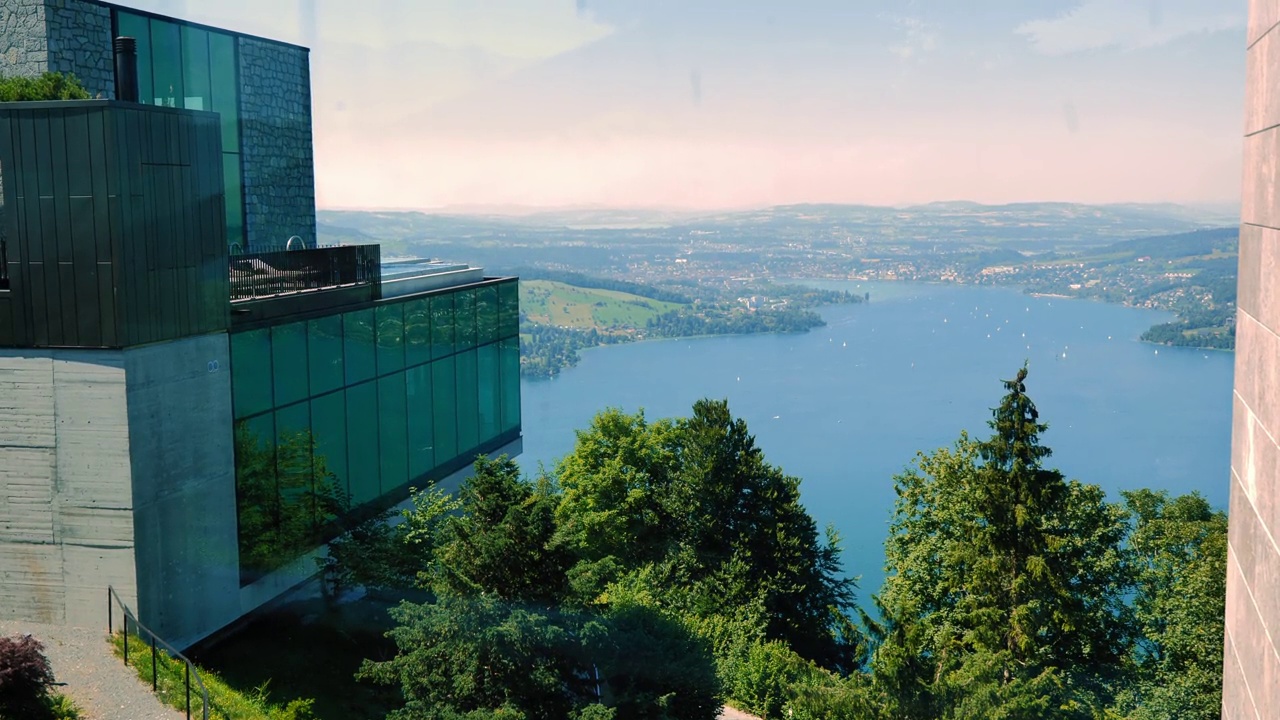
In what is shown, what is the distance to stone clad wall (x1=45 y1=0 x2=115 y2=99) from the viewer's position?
64.6 feet

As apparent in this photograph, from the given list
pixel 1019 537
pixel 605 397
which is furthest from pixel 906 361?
pixel 1019 537

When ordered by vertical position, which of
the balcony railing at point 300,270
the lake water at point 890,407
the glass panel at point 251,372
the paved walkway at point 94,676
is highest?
the balcony railing at point 300,270

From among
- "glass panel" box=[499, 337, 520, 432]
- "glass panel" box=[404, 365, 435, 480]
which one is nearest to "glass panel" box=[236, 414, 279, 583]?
"glass panel" box=[404, 365, 435, 480]

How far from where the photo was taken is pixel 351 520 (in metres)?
20.3

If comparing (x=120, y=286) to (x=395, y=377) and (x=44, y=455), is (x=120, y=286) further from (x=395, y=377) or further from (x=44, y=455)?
(x=395, y=377)

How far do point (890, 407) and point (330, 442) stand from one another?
135 m

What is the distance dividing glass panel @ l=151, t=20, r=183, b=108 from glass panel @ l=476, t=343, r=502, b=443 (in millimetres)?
9026

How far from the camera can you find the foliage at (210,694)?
43.4 ft

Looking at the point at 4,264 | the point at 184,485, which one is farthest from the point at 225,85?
the point at 184,485

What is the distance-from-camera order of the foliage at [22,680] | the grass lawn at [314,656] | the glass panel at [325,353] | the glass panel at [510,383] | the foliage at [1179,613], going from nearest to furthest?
Answer: the foliage at [22,680] → the grass lawn at [314,656] → the glass panel at [325,353] → the foliage at [1179,613] → the glass panel at [510,383]

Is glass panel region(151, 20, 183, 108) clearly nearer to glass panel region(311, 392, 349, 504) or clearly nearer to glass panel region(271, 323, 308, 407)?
glass panel region(271, 323, 308, 407)

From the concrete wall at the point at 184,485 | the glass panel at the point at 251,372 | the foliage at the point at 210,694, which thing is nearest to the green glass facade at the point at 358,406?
the glass panel at the point at 251,372

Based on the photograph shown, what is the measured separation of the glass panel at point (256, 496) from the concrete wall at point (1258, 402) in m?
14.4

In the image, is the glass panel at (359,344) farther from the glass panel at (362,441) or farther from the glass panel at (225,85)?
the glass panel at (225,85)
